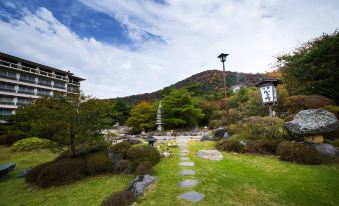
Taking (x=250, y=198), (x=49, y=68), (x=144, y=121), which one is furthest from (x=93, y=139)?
(x=49, y=68)

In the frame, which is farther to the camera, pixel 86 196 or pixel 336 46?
pixel 336 46

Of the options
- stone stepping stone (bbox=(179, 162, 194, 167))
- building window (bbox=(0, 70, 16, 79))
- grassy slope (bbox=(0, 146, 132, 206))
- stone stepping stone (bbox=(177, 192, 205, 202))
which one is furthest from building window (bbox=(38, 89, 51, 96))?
stone stepping stone (bbox=(177, 192, 205, 202))

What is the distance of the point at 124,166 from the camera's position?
8.38 meters

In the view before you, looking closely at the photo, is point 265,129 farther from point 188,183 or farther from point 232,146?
point 188,183

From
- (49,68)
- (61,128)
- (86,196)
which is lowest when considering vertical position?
(86,196)

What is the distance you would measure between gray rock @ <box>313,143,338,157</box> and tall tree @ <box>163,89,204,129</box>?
1905 cm

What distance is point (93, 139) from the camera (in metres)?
9.67

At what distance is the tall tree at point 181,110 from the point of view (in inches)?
1095

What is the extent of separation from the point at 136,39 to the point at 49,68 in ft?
119

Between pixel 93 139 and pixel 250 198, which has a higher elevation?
pixel 93 139

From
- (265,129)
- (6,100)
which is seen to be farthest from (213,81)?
(265,129)

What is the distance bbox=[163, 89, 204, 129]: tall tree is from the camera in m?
27.8

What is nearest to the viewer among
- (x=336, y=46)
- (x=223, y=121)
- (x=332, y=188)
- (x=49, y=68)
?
(x=332, y=188)

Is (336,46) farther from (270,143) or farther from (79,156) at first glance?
(79,156)
